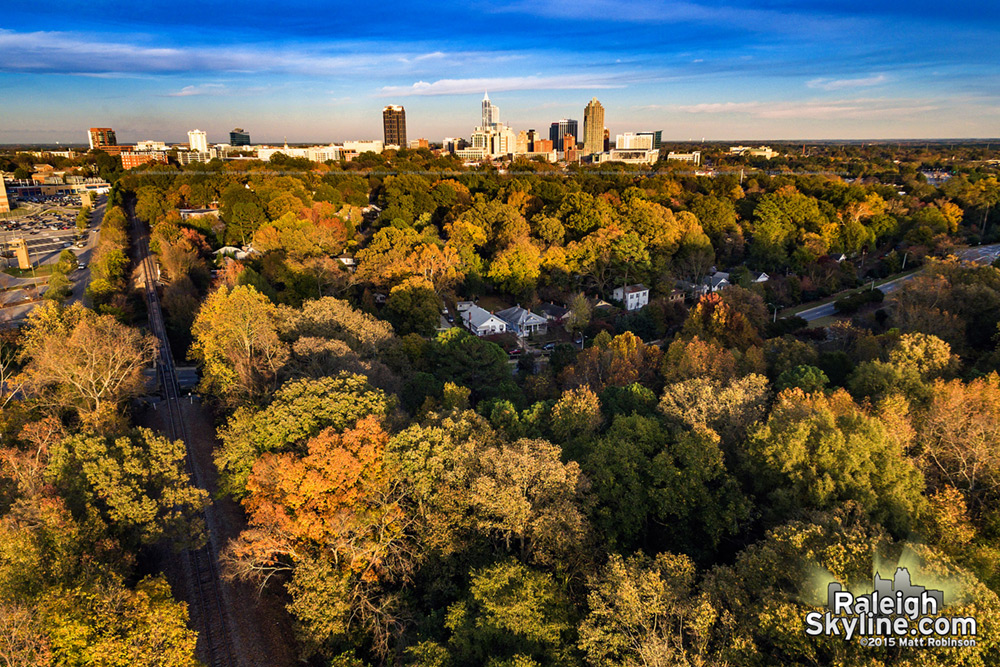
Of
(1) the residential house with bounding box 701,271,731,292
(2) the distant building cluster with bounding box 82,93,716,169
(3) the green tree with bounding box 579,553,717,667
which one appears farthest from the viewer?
(2) the distant building cluster with bounding box 82,93,716,169

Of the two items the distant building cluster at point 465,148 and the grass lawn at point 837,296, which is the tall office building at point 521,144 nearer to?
the distant building cluster at point 465,148

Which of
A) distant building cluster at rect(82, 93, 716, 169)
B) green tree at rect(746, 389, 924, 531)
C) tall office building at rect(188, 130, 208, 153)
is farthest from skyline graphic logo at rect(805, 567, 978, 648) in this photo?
tall office building at rect(188, 130, 208, 153)

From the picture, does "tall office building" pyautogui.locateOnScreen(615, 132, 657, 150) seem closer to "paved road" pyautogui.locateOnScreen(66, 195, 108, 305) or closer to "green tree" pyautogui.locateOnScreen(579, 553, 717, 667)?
"paved road" pyautogui.locateOnScreen(66, 195, 108, 305)

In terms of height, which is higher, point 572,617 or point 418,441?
point 418,441

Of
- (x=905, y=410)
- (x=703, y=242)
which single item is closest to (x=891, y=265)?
(x=703, y=242)

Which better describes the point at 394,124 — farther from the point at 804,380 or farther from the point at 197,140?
the point at 804,380

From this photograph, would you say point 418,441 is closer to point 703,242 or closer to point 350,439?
point 350,439

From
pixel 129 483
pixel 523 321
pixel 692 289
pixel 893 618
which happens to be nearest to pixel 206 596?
pixel 129 483
